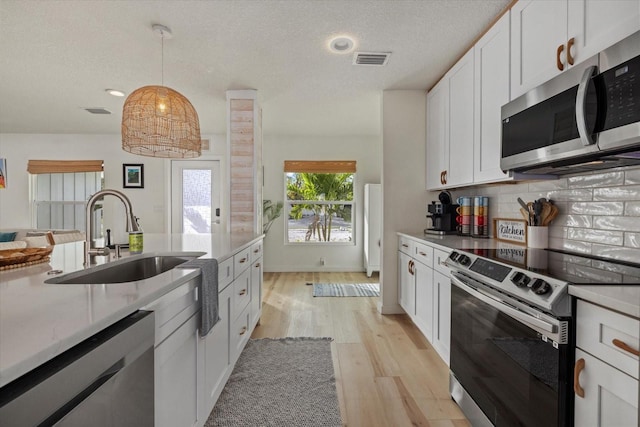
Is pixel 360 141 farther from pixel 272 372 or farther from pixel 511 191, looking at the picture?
pixel 272 372

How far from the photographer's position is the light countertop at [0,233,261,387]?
21.8 inches

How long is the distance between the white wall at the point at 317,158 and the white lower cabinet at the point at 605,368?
15.0 ft

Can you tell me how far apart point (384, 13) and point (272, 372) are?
98.9 inches

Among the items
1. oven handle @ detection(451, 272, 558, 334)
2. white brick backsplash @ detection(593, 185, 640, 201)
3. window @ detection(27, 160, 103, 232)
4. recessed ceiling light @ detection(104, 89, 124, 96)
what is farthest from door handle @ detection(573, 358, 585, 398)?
window @ detection(27, 160, 103, 232)

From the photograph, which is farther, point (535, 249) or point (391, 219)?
point (391, 219)

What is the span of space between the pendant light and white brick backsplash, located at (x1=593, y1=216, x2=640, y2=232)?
2422mm

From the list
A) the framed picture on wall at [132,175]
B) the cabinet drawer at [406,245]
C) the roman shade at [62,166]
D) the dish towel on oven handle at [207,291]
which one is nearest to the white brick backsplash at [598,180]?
the cabinet drawer at [406,245]

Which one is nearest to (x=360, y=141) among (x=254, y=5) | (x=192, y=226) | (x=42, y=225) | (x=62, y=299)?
(x=192, y=226)

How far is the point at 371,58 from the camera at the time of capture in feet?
8.77

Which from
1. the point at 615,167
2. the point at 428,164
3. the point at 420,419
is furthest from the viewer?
the point at 428,164

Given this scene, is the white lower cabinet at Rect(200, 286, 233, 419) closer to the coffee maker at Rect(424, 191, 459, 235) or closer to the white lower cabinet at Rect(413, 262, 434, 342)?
the white lower cabinet at Rect(413, 262, 434, 342)

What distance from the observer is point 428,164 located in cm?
328

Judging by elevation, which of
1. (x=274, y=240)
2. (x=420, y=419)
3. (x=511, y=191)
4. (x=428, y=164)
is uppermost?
(x=428, y=164)

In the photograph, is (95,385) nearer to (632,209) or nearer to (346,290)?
(632,209)
